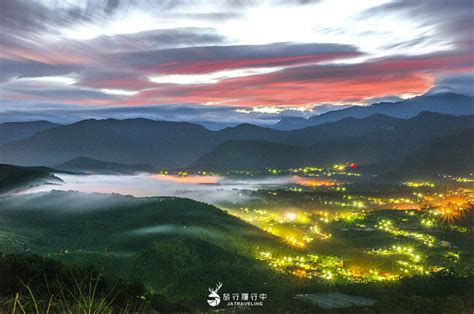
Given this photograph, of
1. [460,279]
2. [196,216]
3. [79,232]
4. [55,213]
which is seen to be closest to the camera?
[460,279]

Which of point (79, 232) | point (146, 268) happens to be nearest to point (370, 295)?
point (146, 268)

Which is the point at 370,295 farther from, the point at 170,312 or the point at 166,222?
the point at 166,222

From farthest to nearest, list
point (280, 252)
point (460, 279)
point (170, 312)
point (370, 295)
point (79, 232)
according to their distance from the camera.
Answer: point (79, 232), point (280, 252), point (460, 279), point (370, 295), point (170, 312)

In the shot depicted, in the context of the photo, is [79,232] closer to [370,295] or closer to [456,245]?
[370,295]

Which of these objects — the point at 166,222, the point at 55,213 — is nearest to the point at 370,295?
the point at 166,222

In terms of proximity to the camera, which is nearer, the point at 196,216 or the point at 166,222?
the point at 166,222

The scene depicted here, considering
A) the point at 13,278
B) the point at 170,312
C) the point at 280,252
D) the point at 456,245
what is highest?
the point at 13,278

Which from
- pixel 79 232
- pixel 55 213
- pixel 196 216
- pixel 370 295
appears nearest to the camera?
pixel 370 295

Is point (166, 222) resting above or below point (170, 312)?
below

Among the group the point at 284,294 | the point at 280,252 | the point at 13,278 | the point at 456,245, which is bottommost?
the point at 456,245
